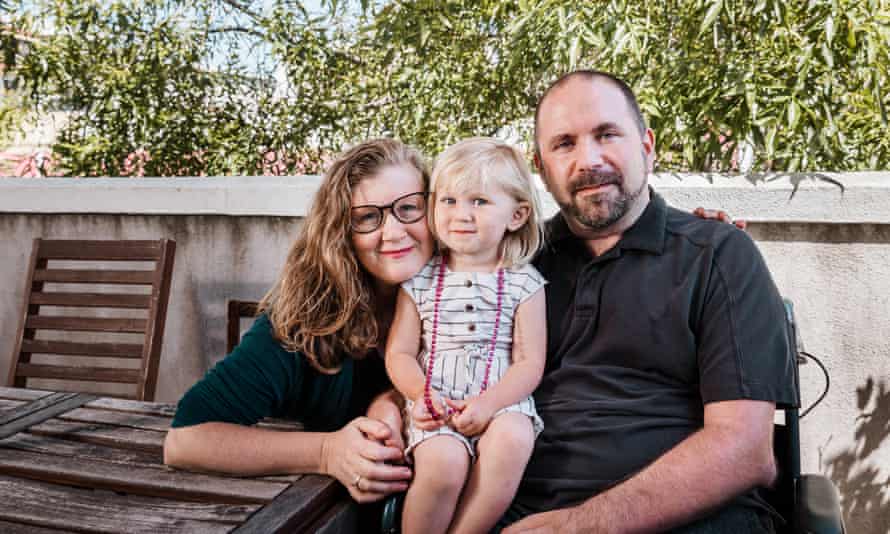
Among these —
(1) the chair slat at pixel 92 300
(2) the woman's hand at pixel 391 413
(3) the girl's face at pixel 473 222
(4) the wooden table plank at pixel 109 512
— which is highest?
(3) the girl's face at pixel 473 222

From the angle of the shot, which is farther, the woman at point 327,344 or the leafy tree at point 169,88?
the leafy tree at point 169,88

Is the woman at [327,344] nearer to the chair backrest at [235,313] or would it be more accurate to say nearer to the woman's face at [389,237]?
the woman's face at [389,237]

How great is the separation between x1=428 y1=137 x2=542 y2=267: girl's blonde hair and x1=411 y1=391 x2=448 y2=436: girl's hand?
16.1 inches

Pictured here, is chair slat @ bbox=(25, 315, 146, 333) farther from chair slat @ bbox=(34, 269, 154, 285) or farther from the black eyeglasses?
the black eyeglasses

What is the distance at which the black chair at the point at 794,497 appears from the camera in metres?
1.30

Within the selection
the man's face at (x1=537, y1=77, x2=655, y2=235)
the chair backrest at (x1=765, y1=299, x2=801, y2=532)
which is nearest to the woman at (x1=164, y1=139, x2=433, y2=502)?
the man's face at (x1=537, y1=77, x2=655, y2=235)

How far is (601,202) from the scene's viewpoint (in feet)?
Answer: 5.79

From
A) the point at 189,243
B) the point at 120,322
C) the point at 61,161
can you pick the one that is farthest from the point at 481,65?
the point at 61,161

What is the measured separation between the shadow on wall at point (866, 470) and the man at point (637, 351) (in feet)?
3.68

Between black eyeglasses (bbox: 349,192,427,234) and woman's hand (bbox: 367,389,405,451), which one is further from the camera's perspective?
black eyeglasses (bbox: 349,192,427,234)

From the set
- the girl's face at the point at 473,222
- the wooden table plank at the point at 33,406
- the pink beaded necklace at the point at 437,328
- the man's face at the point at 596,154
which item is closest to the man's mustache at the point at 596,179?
the man's face at the point at 596,154

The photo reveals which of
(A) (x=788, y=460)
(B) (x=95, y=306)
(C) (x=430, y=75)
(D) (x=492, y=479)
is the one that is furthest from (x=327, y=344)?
(C) (x=430, y=75)

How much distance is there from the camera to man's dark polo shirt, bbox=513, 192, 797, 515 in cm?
152

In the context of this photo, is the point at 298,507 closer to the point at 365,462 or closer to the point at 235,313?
the point at 365,462
